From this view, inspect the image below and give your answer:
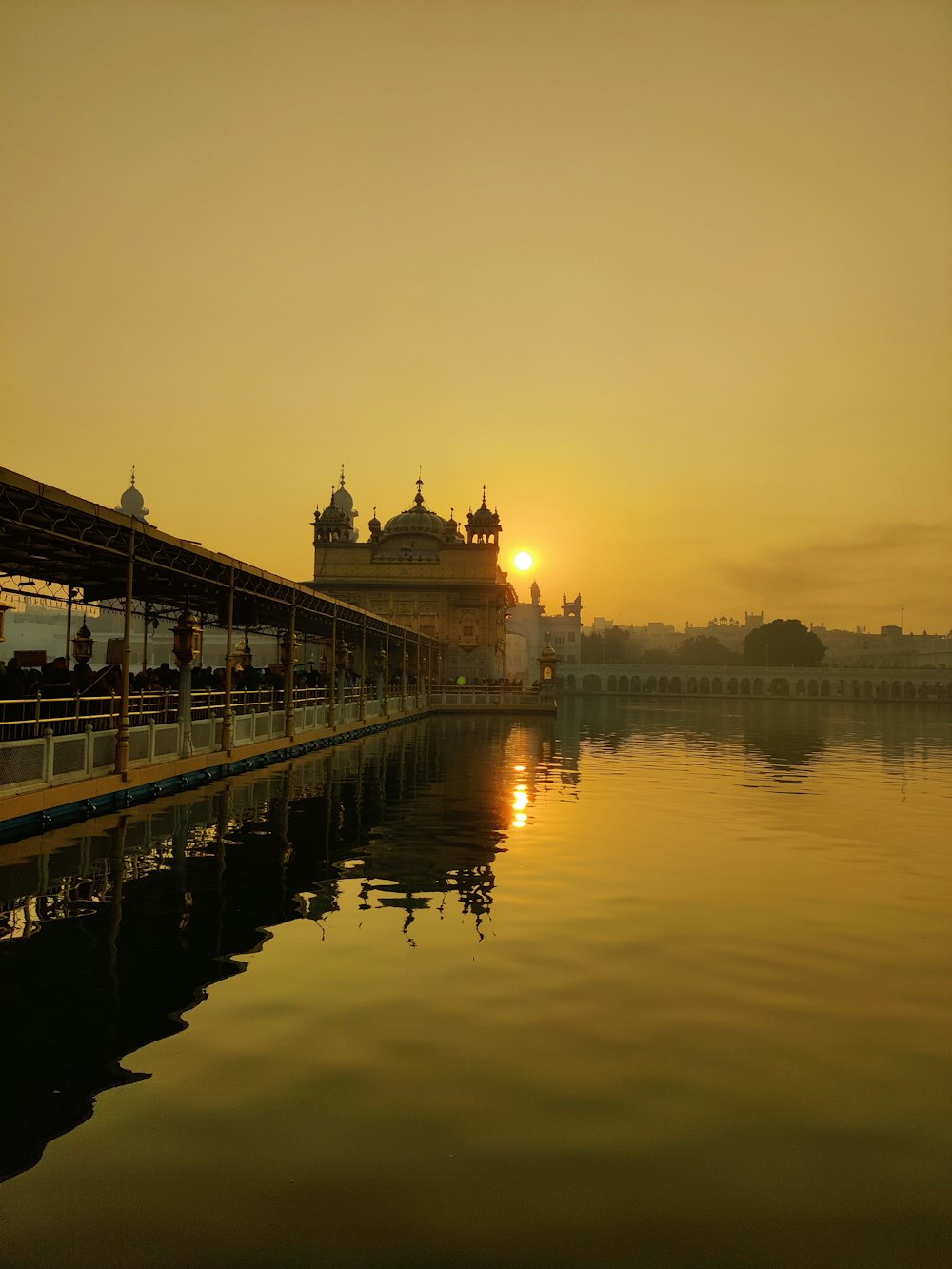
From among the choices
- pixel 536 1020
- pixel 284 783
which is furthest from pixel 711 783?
pixel 536 1020

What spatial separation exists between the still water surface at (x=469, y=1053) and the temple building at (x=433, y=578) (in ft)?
178

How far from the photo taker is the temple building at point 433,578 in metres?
69.2

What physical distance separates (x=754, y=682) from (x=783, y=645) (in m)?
7.30

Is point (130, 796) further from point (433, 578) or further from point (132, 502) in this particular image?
point (132, 502)

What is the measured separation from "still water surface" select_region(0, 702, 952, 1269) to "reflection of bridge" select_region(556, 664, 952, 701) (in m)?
111

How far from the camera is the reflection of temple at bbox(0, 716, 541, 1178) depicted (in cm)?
536

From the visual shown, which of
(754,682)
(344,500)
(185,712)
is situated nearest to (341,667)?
(185,712)

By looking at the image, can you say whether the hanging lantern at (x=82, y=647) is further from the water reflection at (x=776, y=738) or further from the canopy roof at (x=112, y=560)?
the water reflection at (x=776, y=738)

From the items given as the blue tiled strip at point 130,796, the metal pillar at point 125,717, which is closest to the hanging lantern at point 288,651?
the blue tiled strip at point 130,796

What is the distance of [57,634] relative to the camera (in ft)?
452

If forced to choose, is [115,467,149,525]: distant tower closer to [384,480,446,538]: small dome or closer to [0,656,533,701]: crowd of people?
[384,480,446,538]: small dome

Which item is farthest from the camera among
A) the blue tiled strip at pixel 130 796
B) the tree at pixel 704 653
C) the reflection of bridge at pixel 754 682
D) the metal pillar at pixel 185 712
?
the tree at pixel 704 653

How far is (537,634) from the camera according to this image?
154500 mm

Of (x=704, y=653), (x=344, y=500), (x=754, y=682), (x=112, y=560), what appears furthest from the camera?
(x=704, y=653)
